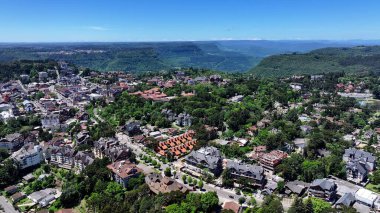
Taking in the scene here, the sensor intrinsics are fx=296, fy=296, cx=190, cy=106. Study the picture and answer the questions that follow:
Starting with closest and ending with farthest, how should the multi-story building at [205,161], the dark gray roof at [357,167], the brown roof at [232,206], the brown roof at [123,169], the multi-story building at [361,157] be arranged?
the brown roof at [232,206]
the brown roof at [123,169]
the dark gray roof at [357,167]
the multi-story building at [205,161]
the multi-story building at [361,157]

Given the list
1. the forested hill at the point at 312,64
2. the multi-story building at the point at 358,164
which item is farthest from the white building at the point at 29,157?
the forested hill at the point at 312,64

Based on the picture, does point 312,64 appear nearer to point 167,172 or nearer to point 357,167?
point 357,167

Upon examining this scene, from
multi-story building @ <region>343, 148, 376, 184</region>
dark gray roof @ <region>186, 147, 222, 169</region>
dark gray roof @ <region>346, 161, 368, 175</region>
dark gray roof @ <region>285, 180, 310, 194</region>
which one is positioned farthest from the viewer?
dark gray roof @ <region>186, 147, 222, 169</region>

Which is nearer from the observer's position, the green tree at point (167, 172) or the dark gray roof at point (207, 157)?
the green tree at point (167, 172)

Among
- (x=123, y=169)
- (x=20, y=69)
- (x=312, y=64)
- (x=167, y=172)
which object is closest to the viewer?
(x=123, y=169)

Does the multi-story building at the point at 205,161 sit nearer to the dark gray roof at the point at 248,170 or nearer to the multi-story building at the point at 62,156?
the dark gray roof at the point at 248,170

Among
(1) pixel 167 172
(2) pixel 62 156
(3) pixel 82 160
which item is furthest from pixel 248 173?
(2) pixel 62 156

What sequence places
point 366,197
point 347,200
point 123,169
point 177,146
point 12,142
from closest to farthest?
point 347,200
point 366,197
point 123,169
point 177,146
point 12,142

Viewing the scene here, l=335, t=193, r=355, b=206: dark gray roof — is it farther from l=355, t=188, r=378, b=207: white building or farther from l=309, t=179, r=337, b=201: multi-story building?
l=309, t=179, r=337, b=201: multi-story building

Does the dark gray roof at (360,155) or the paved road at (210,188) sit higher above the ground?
the dark gray roof at (360,155)

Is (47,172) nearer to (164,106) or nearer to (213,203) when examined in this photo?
(213,203)

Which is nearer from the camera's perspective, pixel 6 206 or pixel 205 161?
pixel 6 206

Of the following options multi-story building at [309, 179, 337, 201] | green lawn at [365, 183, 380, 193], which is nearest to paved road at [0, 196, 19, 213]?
multi-story building at [309, 179, 337, 201]
